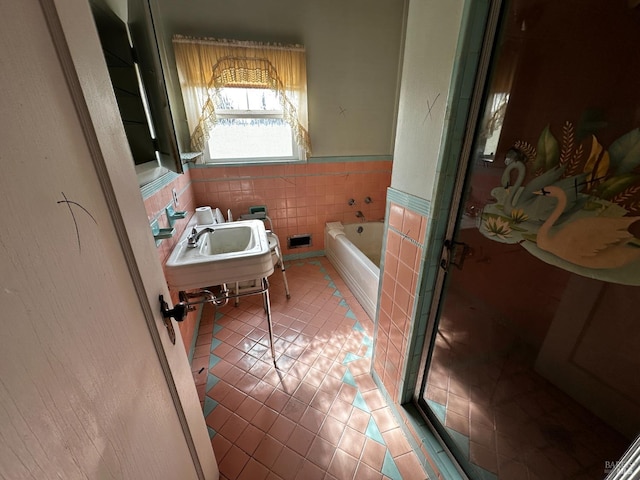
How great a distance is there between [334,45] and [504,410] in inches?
112

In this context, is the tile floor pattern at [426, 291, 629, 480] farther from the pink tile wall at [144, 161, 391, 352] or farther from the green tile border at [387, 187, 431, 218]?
the pink tile wall at [144, 161, 391, 352]

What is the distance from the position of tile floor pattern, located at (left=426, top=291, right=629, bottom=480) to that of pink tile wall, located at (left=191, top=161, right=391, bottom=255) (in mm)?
1964

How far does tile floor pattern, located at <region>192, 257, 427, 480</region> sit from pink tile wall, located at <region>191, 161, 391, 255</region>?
3.21 feet

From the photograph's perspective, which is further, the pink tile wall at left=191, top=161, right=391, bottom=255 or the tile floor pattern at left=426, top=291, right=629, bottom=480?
the pink tile wall at left=191, top=161, right=391, bottom=255

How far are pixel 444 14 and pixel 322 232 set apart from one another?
7.50 feet

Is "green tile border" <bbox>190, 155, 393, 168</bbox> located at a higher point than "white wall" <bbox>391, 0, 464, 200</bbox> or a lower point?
lower

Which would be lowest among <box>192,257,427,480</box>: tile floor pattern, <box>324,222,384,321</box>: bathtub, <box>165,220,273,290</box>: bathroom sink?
<box>192,257,427,480</box>: tile floor pattern

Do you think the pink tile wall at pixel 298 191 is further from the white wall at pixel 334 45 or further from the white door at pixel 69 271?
the white door at pixel 69 271

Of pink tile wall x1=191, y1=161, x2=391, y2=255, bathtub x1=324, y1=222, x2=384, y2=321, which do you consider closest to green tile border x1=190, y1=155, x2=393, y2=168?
pink tile wall x1=191, y1=161, x2=391, y2=255

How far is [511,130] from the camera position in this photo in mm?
718

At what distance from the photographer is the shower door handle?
0.90 meters

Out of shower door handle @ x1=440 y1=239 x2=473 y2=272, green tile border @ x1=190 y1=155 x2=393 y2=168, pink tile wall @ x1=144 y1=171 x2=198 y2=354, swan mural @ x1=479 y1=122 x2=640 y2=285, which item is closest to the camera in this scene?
swan mural @ x1=479 y1=122 x2=640 y2=285

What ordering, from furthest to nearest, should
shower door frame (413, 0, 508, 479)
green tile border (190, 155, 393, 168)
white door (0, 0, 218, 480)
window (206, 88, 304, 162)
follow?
green tile border (190, 155, 393, 168)
window (206, 88, 304, 162)
shower door frame (413, 0, 508, 479)
white door (0, 0, 218, 480)

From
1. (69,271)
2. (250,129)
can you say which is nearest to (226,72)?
(250,129)
